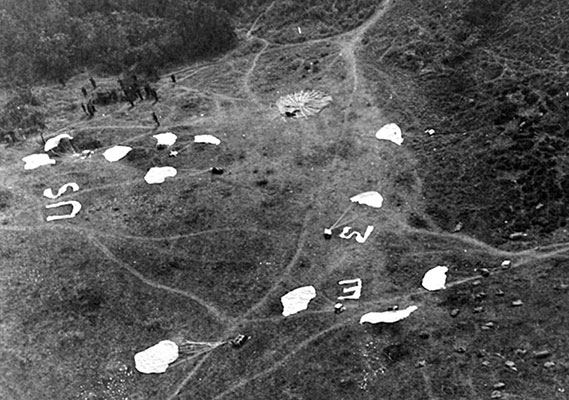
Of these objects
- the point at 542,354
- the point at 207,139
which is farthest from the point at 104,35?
the point at 542,354

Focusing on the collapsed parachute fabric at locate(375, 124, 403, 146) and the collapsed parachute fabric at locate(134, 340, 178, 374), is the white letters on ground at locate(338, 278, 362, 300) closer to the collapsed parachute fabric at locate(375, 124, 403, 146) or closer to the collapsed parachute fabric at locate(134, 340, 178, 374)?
the collapsed parachute fabric at locate(134, 340, 178, 374)

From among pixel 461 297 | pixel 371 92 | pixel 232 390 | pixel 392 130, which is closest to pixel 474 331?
pixel 461 297

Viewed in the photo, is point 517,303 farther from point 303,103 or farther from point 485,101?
point 303,103

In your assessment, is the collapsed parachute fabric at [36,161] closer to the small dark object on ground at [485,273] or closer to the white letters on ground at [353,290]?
the white letters on ground at [353,290]

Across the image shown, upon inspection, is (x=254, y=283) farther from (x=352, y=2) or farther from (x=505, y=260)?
(x=352, y=2)

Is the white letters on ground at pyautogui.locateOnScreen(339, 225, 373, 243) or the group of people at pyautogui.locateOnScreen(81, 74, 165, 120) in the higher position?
the group of people at pyautogui.locateOnScreen(81, 74, 165, 120)

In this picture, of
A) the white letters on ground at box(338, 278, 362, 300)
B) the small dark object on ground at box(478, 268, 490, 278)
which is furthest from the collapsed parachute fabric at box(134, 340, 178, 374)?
the small dark object on ground at box(478, 268, 490, 278)

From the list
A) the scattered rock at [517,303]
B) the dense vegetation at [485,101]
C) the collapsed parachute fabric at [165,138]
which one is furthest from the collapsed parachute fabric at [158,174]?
the scattered rock at [517,303]
